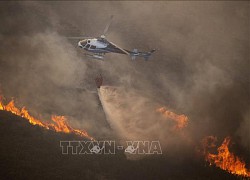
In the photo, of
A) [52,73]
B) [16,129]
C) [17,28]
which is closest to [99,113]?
[52,73]

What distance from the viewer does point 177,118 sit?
166 ft

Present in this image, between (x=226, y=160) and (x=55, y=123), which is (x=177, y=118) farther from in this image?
(x=55, y=123)

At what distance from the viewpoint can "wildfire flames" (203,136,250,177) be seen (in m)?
47.3

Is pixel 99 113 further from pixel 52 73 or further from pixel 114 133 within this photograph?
pixel 52 73

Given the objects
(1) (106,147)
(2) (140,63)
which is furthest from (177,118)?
(2) (140,63)

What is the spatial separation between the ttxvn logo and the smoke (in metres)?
2.27

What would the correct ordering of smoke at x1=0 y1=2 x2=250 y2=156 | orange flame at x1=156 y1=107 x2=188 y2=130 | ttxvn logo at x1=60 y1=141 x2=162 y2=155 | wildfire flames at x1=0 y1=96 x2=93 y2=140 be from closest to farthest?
1. ttxvn logo at x1=60 y1=141 x2=162 y2=155
2. wildfire flames at x1=0 y1=96 x2=93 y2=140
3. orange flame at x1=156 y1=107 x2=188 y2=130
4. smoke at x1=0 y1=2 x2=250 y2=156

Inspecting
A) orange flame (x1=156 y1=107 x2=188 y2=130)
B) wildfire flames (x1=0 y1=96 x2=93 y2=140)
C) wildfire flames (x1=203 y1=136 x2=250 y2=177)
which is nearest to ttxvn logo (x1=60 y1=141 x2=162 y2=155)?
wildfire flames (x1=0 y1=96 x2=93 y2=140)

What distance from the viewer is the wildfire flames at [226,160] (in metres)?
47.3

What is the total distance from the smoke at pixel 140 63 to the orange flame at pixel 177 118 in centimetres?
178

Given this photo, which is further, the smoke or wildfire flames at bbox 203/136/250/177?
the smoke

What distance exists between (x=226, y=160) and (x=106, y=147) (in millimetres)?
20343

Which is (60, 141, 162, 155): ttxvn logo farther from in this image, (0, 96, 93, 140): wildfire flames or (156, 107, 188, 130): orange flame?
(156, 107, 188, 130): orange flame

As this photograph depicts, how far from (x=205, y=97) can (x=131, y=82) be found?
14536 mm
